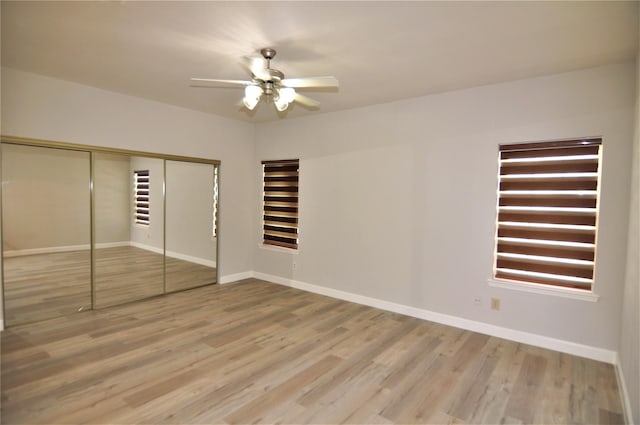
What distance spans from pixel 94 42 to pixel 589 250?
15.7 ft

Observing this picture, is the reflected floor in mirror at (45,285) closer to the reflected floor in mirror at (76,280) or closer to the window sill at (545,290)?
the reflected floor in mirror at (76,280)

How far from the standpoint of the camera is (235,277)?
5.69 m

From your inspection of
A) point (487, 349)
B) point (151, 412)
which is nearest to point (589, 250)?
point (487, 349)

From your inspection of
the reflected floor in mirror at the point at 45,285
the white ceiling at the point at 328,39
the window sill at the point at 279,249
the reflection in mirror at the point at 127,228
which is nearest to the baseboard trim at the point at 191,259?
the reflection in mirror at the point at 127,228

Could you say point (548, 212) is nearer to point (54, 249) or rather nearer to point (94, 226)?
point (94, 226)

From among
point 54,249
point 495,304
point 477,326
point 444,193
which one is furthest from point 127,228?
point 495,304

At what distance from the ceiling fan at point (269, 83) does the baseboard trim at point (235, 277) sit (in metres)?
3.47

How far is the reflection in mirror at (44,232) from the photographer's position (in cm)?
361

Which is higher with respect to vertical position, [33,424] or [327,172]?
[327,172]

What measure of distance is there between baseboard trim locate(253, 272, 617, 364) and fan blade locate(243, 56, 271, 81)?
10.3 feet

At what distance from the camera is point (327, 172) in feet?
16.3

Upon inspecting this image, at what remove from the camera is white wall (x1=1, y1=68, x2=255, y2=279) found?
3557 mm

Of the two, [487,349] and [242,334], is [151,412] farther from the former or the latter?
[487,349]

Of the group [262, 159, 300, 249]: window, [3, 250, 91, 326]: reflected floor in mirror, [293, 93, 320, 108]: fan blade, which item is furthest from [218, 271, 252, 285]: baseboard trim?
[293, 93, 320, 108]: fan blade
